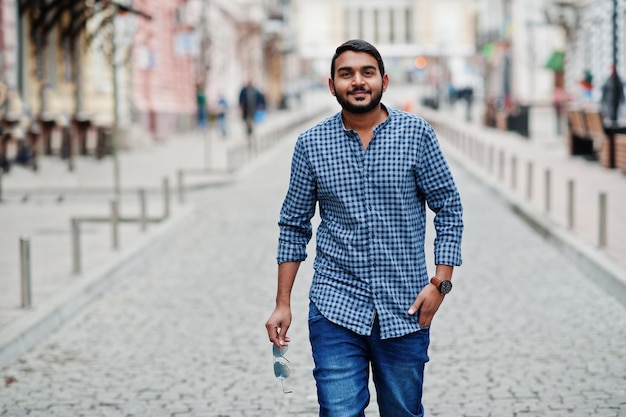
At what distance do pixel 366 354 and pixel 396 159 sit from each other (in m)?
0.62

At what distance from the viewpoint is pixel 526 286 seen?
33.4 feet

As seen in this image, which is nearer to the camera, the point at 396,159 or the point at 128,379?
the point at 396,159

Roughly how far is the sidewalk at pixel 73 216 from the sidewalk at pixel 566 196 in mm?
4118

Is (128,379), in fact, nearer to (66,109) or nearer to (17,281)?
(17,281)

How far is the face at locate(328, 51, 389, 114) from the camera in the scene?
12.5 ft

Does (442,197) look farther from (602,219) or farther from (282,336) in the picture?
(602,219)

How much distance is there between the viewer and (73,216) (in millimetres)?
13398

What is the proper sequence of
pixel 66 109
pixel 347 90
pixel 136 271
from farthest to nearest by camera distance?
pixel 66 109, pixel 136 271, pixel 347 90

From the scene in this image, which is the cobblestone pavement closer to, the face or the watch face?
the watch face

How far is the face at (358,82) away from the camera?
3.82m

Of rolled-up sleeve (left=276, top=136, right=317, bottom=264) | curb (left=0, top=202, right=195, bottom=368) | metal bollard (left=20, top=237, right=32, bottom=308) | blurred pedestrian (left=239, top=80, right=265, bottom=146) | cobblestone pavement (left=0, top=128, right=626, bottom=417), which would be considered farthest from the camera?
blurred pedestrian (left=239, top=80, right=265, bottom=146)

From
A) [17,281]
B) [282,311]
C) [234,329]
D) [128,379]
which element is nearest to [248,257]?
[17,281]

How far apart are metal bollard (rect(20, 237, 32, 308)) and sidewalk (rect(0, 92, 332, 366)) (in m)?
0.09

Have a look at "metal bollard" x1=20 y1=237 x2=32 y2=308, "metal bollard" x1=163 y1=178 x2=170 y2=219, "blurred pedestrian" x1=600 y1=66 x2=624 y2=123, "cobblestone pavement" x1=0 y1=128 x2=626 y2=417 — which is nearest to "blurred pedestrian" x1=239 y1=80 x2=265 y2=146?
"blurred pedestrian" x1=600 y1=66 x2=624 y2=123
